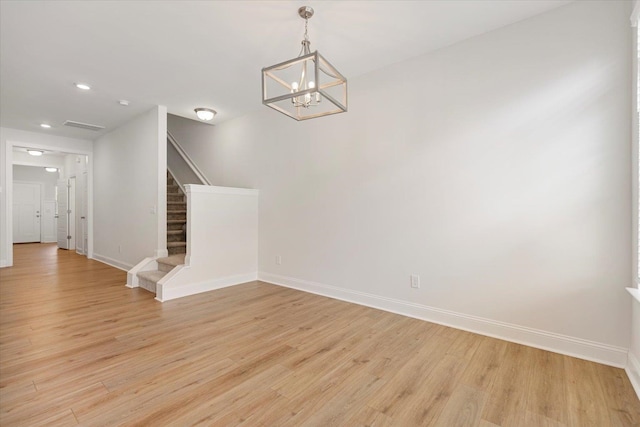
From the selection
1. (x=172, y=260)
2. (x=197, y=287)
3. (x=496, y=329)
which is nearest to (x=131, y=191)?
(x=172, y=260)

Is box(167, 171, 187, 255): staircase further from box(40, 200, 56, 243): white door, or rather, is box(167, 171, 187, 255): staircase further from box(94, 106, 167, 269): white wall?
box(40, 200, 56, 243): white door

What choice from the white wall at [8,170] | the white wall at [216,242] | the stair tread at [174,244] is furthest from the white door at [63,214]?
the white wall at [216,242]

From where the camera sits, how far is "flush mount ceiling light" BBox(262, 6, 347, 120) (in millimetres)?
1728

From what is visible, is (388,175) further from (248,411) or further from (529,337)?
(248,411)

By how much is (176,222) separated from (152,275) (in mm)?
1441

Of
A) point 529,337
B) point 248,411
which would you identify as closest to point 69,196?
point 248,411

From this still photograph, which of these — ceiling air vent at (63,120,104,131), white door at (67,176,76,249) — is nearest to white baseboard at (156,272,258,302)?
ceiling air vent at (63,120,104,131)

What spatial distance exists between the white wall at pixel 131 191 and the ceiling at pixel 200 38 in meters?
0.84

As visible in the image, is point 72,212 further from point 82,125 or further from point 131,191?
point 131,191

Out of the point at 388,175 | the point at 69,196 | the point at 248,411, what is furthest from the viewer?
the point at 69,196

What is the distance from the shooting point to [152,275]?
4.13 meters

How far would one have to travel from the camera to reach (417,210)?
3100mm

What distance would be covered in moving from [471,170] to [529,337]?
1533 mm

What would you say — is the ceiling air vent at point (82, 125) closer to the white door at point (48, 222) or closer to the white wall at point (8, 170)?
the white wall at point (8, 170)
